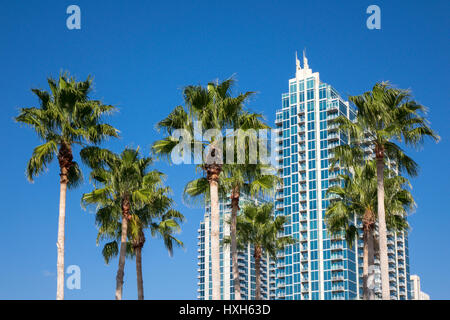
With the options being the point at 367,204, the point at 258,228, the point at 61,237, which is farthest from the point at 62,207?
the point at 258,228

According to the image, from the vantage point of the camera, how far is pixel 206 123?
33062mm

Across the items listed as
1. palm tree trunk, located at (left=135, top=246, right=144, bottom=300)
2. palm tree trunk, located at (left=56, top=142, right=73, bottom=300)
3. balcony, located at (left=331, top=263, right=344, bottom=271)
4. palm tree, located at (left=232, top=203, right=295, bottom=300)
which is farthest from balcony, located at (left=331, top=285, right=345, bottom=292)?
palm tree trunk, located at (left=56, top=142, right=73, bottom=300)

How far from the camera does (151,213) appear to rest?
4181 centimetres

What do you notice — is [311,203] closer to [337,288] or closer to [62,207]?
[337,288]

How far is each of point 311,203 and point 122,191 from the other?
130m

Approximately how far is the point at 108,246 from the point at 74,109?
11137 mm

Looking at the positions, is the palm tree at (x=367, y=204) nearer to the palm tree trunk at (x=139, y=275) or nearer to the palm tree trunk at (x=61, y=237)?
the palm tree trunk at (x=139, y=275)

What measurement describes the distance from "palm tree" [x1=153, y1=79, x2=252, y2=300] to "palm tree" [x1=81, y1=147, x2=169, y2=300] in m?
5.11

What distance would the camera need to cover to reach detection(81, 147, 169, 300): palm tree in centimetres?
3816

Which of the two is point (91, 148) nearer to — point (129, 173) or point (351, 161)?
point (129, 173)

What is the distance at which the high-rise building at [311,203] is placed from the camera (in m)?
158

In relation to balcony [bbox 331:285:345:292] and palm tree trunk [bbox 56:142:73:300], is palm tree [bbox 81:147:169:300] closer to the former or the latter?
palm tree trunk [bbox 56:142:73:300]
